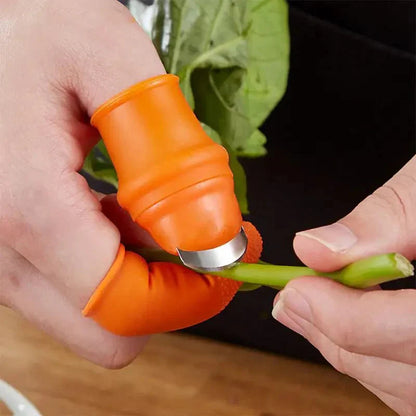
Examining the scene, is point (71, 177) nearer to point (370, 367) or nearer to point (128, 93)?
point (128, 93)

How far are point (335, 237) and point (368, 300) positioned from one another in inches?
1.4

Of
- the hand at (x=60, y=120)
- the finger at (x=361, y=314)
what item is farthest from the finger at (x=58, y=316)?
the finger at (x=361, y=314)

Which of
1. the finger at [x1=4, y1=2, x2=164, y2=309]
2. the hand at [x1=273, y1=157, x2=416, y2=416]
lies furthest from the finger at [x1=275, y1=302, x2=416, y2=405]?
the finger at [x1=4, y1=2, x2=164, y2=309]

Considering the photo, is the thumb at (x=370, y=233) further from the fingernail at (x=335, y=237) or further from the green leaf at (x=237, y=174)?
the green leaf at (x=237, y=174)

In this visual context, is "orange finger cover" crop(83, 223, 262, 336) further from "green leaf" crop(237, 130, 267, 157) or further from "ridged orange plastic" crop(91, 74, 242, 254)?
"green leaf" crop(237, 130, 267, 157)

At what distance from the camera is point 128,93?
38cm

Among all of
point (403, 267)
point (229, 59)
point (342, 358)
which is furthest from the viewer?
point (229, 59)

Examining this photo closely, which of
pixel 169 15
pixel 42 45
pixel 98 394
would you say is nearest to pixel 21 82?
pixel 42 45

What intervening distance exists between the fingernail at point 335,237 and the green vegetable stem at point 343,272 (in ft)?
0.04

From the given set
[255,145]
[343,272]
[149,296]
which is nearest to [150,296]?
[149,296]

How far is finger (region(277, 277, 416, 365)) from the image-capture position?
358mm

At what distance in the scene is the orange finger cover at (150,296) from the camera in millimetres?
395

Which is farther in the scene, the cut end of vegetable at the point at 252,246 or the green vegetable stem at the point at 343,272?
the cut end of vegetable at the point at 252,246

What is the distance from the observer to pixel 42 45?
41 cm
